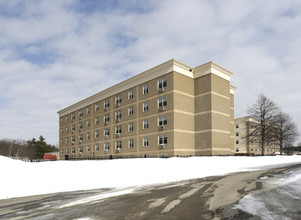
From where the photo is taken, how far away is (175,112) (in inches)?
1522

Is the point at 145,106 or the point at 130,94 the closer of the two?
the point at 145,106

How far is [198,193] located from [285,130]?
172 ft

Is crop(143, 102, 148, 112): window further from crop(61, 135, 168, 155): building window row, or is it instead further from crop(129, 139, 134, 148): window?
crop(129, 139, 134, 148): window

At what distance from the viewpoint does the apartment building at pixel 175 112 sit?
3897 centimetres

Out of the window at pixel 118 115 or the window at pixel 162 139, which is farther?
the window at pixel 118 115

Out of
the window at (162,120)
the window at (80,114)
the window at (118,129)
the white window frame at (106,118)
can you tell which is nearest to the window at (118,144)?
the window at (118,129)

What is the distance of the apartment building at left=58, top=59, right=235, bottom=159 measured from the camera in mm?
38969

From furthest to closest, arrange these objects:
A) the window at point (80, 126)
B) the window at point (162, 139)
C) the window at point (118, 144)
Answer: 1. the window at point (80, 126)
2. the window at point (118, 144)
3. the window at point (162, 139)

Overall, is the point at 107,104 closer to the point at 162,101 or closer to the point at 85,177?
the point at 162,101

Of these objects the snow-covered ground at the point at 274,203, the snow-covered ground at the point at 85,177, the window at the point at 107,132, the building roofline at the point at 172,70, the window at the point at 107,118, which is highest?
the building roofline at the point at 172,70

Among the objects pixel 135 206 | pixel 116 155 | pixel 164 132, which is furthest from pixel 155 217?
pixel 116 155

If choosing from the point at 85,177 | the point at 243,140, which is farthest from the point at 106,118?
the point at 243,140

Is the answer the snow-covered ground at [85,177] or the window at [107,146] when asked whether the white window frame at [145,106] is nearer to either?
the window at [107,146]

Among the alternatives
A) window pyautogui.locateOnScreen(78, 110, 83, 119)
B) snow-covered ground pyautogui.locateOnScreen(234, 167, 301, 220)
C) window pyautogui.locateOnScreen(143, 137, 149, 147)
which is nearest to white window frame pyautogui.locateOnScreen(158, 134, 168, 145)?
window pyautogui.locateOnScreen(143, 137, 149, 147)
